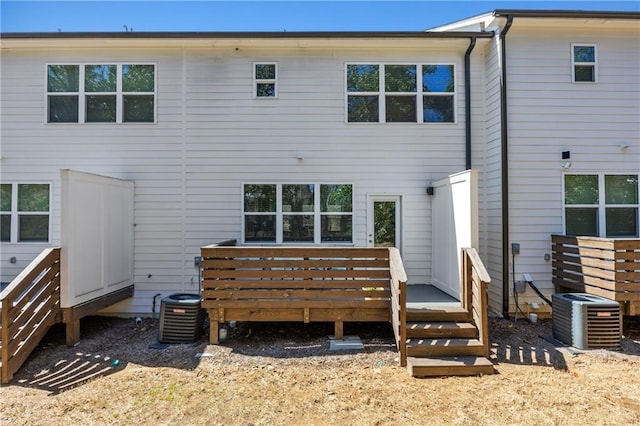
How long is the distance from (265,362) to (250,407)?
1106 mm

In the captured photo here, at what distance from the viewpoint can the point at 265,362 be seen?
463 cm

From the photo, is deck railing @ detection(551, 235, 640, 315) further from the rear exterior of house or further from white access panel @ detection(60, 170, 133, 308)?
white access panel @ detection(60, 170, 133, 308)

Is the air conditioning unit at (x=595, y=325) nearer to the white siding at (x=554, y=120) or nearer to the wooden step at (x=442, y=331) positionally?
the white siding at (x=554, y=120)

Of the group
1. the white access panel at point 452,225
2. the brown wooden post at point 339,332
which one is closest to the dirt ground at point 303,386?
the brown wooden post at point 339,332

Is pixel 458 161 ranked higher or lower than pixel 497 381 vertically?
higher

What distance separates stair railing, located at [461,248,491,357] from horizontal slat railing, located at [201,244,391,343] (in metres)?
1.18

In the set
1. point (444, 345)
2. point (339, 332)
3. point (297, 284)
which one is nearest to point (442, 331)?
point (444, 345)

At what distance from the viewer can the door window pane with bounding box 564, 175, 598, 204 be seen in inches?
256

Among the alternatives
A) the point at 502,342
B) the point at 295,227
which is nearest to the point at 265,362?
the point at 295,227

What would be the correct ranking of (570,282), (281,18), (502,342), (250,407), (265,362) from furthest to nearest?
(281,18) → (570,282) → (502,342) → (265,362) → (250,407)

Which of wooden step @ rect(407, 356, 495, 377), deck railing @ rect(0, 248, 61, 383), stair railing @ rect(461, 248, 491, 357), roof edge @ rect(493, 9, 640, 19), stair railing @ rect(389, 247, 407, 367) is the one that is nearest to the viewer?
wooden step @ rect(407, 356, 495, 377)

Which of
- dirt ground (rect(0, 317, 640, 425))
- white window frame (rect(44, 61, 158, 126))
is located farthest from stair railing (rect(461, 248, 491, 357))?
white window frame (rect(44, 61, 158, 126))

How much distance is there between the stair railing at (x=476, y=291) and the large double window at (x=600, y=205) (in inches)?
115

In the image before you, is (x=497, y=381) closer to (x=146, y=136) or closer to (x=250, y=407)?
(x=250, y=407)
